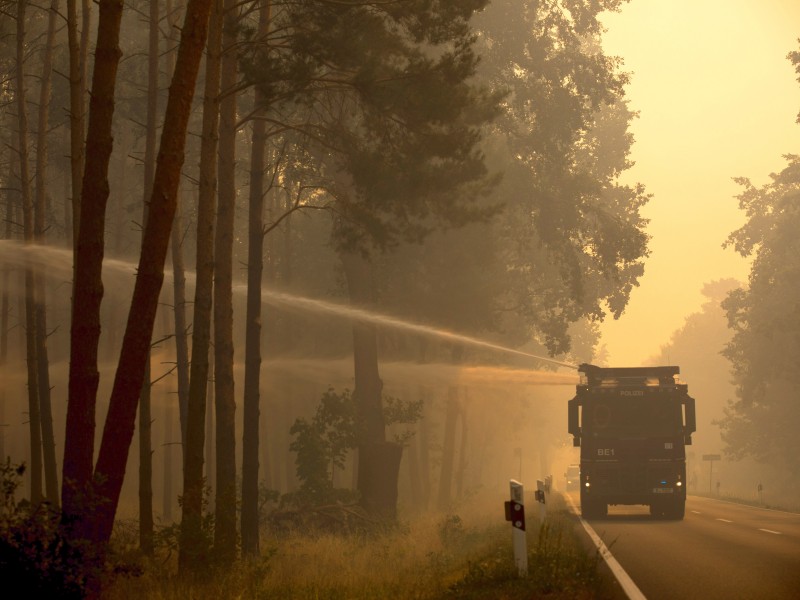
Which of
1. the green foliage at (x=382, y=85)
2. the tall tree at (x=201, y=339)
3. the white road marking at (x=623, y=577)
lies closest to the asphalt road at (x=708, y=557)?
the white road marking at (x=623, y=577)

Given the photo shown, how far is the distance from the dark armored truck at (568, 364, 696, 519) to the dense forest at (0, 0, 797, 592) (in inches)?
209

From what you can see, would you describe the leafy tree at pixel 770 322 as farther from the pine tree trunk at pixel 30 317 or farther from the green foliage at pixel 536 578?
the green foliage at pixel 536 578

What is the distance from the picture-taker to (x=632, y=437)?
90.3 ft

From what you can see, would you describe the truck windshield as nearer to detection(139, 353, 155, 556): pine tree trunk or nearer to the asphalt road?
the asphalt road

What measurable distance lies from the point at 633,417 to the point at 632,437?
20.1 inches

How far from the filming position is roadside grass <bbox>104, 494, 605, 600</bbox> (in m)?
11.9

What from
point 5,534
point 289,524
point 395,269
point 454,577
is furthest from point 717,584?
point 395,269

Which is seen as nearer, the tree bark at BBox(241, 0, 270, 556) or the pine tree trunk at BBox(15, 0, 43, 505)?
the tree bark at BBox(241, 0, 270, 556)

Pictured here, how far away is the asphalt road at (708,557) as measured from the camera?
12.7 m

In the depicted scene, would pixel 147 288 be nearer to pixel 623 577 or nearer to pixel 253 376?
pixel 623 577

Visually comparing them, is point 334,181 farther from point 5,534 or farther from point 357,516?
point 5,534

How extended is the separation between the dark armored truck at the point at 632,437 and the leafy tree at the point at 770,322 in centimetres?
2366

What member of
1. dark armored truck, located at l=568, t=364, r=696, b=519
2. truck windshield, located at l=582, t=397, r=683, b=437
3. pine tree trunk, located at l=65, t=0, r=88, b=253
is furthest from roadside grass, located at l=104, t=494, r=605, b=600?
pine tree trunk, located at l=65, t=0, r=88, b=253

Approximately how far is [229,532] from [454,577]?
4391mm
